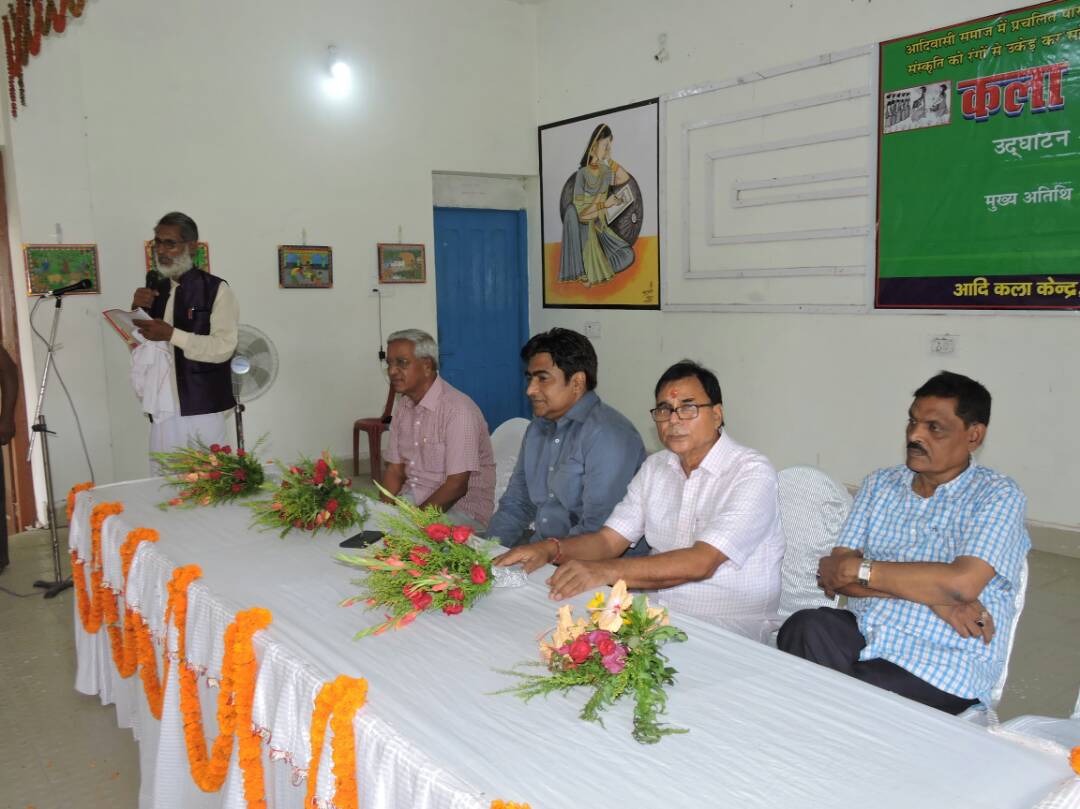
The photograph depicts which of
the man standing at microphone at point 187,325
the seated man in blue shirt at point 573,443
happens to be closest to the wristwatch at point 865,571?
the seated man in blue shirt at point 573,443

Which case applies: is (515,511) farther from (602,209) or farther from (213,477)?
(602,209)

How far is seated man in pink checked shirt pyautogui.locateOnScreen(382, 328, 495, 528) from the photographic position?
3303 mm

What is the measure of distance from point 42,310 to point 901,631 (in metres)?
5.38

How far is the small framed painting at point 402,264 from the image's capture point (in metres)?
6.97

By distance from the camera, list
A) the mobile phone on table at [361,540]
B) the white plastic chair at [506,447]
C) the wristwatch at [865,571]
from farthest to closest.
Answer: the white plastic chair at [506,447]
the mobile phone on table at [361,540]
the wristwatch at [865,571]

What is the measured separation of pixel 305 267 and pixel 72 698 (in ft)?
13.4

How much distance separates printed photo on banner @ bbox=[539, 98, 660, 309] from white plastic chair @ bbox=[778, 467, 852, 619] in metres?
4.30

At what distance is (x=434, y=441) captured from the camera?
3.40m

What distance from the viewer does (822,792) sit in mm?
1176

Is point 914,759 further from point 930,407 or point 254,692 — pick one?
point 254,692

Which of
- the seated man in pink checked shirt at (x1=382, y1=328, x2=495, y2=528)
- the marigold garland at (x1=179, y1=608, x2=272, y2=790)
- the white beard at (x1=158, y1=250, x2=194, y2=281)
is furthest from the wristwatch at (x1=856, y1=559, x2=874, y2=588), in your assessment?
the white beard at (x1=158, y1=250, x2=194, y2=281)

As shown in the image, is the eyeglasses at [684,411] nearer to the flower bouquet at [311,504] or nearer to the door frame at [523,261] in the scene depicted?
the flower bouquet at [311,504]

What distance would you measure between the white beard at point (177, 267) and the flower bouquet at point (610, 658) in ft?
10.3

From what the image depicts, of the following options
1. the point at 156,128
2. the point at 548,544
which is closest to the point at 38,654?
the point at 548,544
